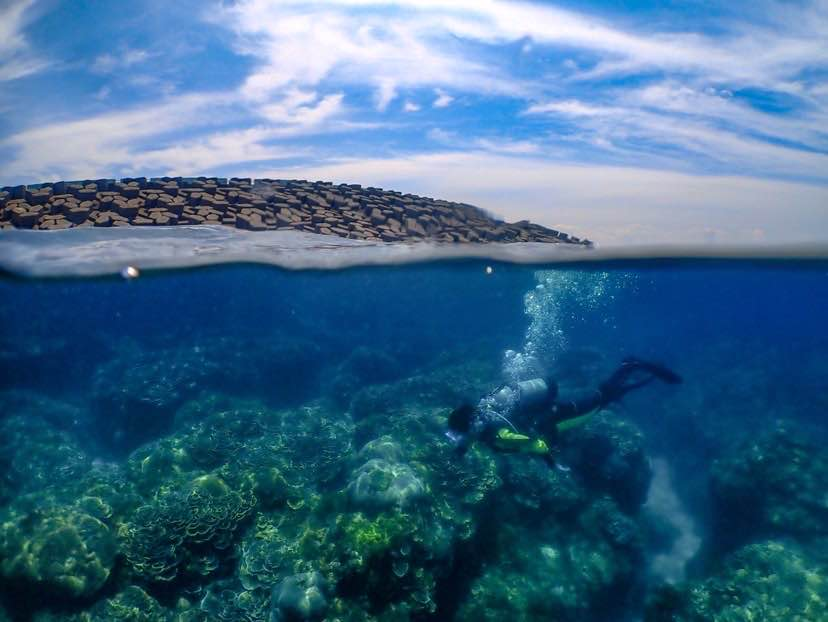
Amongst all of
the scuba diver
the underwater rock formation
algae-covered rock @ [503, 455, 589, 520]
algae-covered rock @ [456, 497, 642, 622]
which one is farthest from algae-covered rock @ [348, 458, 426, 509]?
the underwater rock formation

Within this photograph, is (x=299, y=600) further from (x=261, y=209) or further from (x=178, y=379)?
(x=178, y=379)

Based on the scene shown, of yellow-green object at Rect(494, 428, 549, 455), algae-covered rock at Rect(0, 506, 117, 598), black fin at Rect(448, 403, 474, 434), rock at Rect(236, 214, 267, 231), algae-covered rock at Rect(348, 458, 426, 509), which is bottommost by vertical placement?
algae-covered rock at Rect(0, 506, 117, 598)

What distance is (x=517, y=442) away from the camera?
795cm

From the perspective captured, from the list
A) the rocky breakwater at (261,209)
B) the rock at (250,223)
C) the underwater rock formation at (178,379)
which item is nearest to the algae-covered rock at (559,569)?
the rocky breakwater at (261,209)

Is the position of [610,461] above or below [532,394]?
below

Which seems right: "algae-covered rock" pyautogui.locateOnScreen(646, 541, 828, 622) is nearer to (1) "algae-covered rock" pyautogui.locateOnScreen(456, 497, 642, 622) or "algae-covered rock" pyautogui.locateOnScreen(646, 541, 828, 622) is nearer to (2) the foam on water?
(1) "algae-covered rock" pyautogui.locateOnScreen(456, 497, 642, 622)

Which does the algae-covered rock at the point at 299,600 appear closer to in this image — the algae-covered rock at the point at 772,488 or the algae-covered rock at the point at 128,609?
the algae-covered rock at the point at 128,609

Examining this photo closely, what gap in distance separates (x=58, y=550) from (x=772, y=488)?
1540 centimetres

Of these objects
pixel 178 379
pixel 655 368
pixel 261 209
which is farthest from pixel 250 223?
pixel 655 368

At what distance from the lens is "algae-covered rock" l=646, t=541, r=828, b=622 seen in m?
7.85

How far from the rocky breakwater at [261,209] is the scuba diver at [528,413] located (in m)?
4.54

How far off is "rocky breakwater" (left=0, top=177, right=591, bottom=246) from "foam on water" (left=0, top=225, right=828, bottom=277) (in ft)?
0.78

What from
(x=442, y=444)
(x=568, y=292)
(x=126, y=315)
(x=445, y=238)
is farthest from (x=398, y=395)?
(x=126, y=315)

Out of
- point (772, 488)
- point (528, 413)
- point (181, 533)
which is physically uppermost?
point (528, 413)
